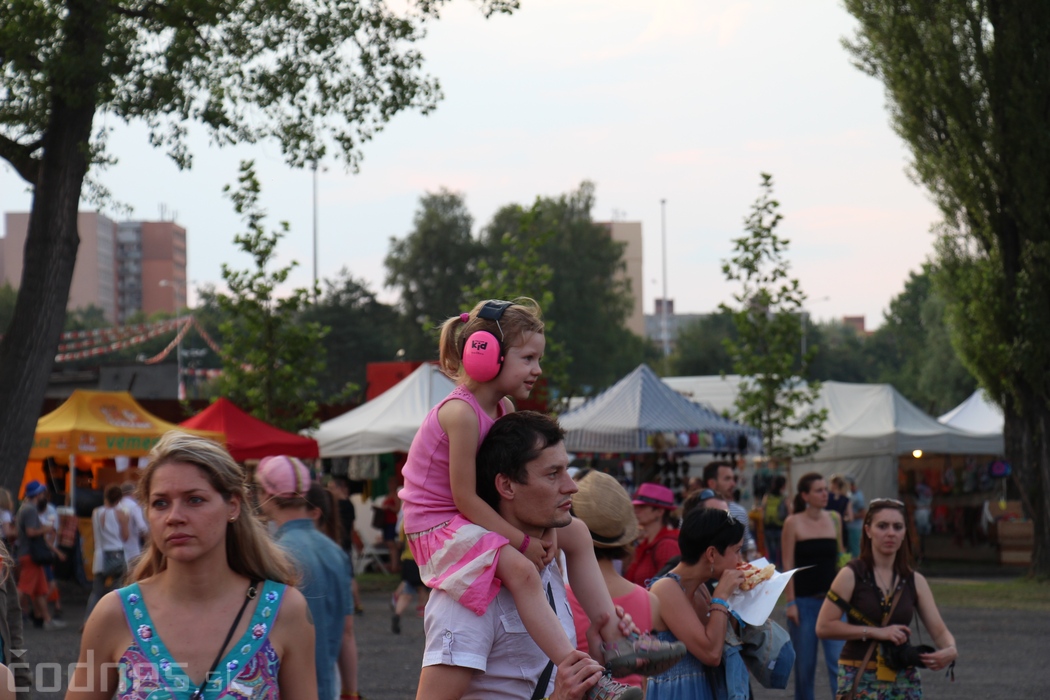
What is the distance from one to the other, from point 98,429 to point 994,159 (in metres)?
16.9

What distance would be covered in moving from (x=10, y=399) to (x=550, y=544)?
38.4 ft

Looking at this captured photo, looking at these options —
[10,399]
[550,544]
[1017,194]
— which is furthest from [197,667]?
[1017,194]

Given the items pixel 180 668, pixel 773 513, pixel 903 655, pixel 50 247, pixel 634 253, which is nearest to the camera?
pixel 180 668

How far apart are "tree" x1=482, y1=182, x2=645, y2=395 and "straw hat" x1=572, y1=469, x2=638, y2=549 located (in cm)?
6006

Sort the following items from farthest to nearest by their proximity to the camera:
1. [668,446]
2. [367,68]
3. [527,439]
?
[668,446]
[367,68]
[527,439]

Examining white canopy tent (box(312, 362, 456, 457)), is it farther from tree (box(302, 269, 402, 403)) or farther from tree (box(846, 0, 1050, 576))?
tree (box(302, 269, 402, 403))

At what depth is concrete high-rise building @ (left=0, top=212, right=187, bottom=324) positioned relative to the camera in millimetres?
142000

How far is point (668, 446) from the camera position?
69.5ft

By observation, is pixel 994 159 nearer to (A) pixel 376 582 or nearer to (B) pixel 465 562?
(A) pixel 376 582

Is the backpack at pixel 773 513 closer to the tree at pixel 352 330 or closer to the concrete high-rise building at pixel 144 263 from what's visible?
the tree at pixel 352 330

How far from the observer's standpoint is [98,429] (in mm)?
17828

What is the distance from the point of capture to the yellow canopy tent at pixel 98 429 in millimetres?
17516

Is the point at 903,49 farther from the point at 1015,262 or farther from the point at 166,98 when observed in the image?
the point at 166,98

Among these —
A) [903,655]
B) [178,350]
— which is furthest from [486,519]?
[178,350]
